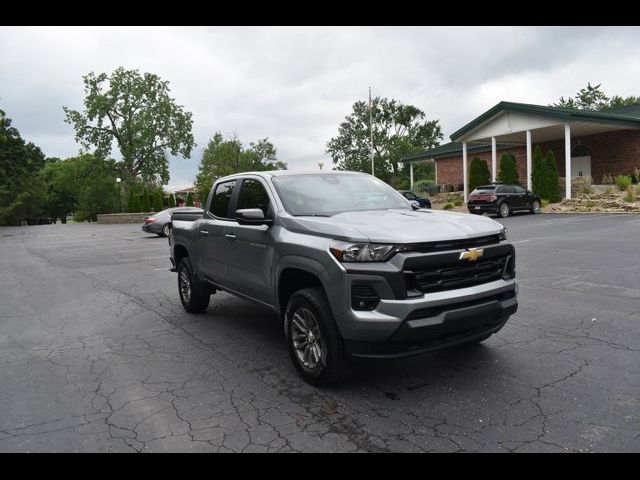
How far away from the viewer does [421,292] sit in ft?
12.2

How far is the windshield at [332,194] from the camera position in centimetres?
492

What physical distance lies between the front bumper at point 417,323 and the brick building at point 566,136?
25.8 m

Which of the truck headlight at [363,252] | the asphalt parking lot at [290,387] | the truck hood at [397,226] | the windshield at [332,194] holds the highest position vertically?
the windshield at [332,194]

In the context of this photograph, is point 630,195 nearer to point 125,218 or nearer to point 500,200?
point 500,200

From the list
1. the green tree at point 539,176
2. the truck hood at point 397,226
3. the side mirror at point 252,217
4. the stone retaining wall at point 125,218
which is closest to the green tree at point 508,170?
the green tree at point 539,176

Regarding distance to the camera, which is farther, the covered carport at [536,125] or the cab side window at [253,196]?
the covered carport at [536,125]

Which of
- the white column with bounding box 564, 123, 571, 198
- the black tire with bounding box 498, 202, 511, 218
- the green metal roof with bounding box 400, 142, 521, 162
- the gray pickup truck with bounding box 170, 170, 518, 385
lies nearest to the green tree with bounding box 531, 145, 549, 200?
the white column with bounding box 564, 123, 571, 198

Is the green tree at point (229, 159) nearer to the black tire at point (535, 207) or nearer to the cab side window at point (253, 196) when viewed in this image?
the black tire at point (535, 207)

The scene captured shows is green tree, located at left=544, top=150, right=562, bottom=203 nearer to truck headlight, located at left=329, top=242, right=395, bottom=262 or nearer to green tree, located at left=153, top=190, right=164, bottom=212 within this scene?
truck headlight, located at left=329, top=242, right=395, bottom=262

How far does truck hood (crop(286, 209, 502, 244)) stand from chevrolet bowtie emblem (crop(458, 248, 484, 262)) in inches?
4.7

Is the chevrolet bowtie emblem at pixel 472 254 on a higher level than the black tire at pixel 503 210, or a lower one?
higher

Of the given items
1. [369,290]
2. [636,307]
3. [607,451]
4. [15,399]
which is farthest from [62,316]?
[636,307]

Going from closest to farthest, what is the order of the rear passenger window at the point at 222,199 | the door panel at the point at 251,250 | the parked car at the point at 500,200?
the door panel at the point at 251,250 < the rear passenger window at the point at 222,199 < the parked car at the point at 500,200
